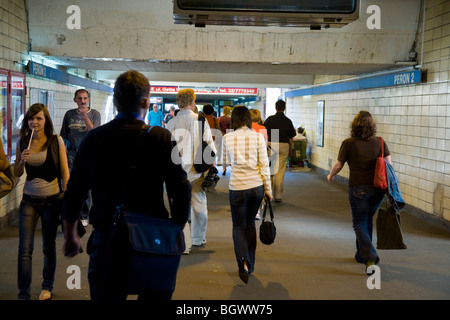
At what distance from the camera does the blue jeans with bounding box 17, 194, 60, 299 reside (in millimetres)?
4465

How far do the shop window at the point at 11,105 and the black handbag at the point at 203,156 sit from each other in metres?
3.15

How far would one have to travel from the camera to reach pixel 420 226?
8.31 m

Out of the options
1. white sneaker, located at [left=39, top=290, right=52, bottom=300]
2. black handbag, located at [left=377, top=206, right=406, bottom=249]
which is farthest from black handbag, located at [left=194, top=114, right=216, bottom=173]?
white sneaker, located at [left=39, top=290, right=52, bottom=300]

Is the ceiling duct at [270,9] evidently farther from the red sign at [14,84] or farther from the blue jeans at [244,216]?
the red sign at [14,84]

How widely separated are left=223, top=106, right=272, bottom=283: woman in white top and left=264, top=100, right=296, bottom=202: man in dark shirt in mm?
4767

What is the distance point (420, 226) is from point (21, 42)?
733 cm

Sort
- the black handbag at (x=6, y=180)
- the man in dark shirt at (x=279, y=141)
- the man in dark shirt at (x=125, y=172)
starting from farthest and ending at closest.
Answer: the man in dark shirt at (x=279, y=141) → the black handbag at (x=6, y=180) → the man in dark shirt at (x=125, y=172)

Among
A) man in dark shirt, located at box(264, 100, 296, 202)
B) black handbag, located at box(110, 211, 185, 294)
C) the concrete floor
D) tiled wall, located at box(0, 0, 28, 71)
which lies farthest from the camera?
man in dark shirt, located at box(264, 100, 296, 202)

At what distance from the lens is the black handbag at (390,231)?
566 centimetres

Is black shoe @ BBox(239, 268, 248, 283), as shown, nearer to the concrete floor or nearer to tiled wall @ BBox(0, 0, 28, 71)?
the concrete floor

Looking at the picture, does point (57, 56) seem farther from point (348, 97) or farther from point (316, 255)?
point (348, 97)

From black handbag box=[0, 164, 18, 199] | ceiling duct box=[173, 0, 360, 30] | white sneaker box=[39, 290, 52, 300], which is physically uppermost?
ceiling duct box=[173, 0, 360, 30]

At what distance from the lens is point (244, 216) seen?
5457 millimetres

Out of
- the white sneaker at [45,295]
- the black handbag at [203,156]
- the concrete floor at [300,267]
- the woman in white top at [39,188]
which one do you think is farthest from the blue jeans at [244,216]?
the white sneaker at [45,295]
